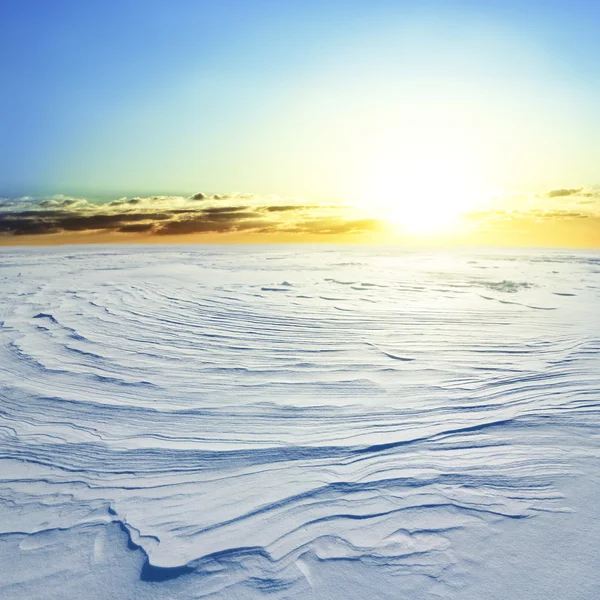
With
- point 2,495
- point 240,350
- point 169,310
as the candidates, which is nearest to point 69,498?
point 2,495

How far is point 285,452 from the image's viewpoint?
212 cm

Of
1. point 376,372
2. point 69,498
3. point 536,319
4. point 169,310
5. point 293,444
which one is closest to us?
point 69,498

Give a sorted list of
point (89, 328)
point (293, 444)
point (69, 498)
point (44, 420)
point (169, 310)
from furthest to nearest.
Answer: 1. point (169, 310)
2. point (89, 328)
3. point (44, 420)
4. point (293, 444)
5. point (69, 498)

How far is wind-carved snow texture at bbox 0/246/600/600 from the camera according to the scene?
4.91 ft

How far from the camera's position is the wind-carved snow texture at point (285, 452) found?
1.50m

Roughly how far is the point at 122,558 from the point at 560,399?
2.46 m

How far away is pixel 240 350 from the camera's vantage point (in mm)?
3678

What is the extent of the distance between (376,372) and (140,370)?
1670 millimetres

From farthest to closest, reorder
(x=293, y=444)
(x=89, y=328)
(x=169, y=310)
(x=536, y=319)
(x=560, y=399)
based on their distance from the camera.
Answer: (x=169, y=310) → (x=536, y=319) → (x=89, y=328) → (x=560, y=399) → (x=293, y=444)

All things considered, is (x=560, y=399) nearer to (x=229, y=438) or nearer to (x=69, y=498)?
(x=229, y=438)

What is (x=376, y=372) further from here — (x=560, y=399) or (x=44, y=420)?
(x=44, y=420)

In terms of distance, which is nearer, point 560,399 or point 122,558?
point 122,558

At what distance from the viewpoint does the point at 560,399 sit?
2.71 metres

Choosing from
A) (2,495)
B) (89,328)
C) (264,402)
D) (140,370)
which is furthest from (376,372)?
(89,328)
